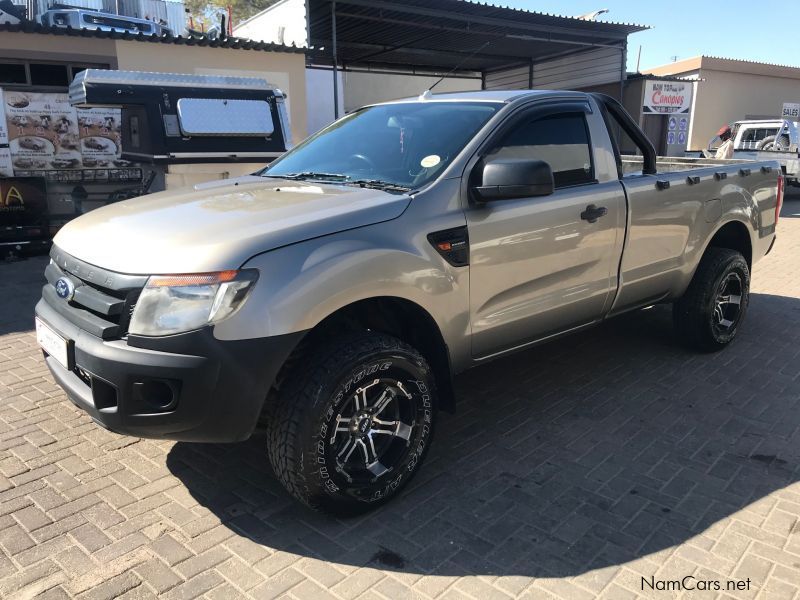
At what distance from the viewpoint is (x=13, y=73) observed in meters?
9.79

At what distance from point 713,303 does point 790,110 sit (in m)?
26.8

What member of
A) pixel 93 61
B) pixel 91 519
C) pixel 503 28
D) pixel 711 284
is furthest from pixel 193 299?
pixel 503 28

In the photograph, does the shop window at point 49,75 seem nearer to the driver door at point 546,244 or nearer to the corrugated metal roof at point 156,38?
the corrugated metal roof at point 156,38

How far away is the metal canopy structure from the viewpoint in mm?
12852

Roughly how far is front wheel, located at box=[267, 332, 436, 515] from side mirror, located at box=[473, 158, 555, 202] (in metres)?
0.85

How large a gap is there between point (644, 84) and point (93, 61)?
15566 millimetres

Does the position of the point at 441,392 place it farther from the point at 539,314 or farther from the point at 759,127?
the point at 759,127

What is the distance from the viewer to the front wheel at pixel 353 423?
101 inches

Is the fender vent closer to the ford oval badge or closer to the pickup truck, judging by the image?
the pickup truck

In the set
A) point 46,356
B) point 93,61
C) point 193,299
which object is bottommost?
point 46,356

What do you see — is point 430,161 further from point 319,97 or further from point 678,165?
point 319,97

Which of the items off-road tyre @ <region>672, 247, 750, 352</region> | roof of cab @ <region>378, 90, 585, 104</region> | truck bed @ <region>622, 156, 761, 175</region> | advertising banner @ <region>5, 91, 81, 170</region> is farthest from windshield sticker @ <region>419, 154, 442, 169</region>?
advertising banner @ <region>5, 91, 81, 170</region>

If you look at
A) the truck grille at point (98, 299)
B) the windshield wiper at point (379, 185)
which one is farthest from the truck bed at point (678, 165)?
the truck grille at point (98, 299)

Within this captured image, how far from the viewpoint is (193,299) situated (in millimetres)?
2350
